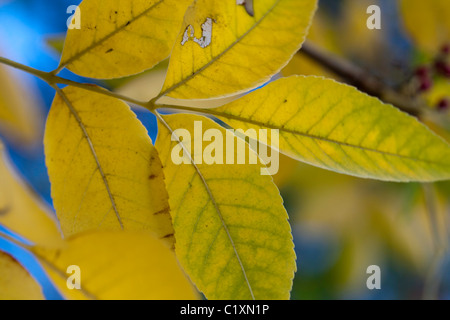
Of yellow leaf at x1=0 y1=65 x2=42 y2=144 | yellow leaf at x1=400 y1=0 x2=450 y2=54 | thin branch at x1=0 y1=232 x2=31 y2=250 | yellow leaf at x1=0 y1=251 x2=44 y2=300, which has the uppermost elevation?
yellow leaf at x1=400 y1=0 x2=450 y2=54

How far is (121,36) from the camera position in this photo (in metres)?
0.42

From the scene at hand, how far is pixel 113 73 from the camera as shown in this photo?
0.43 metres

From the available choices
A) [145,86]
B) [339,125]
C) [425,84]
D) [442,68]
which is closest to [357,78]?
[425,84]

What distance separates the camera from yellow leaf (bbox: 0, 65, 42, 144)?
768mm

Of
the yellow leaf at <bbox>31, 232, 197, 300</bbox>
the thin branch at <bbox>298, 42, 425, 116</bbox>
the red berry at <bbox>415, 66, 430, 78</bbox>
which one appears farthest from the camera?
the red berry at <bbox>415, 66, 430, 78</bbox>

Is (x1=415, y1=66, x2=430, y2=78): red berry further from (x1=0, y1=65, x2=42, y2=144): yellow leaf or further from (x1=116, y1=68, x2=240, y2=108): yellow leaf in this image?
(x1=0, y1=65, x2=42, y2=144): yellow leaf

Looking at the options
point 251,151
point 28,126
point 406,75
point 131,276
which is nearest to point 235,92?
point 251,151

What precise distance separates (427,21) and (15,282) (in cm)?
97

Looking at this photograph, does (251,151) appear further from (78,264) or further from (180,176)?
(78,264)

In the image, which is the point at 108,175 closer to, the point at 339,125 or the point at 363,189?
the point at 339,125

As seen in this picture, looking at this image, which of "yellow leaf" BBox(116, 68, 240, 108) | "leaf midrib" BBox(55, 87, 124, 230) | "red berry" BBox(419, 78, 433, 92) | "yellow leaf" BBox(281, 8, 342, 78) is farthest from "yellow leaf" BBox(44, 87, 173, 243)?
"red berry" BBox(419, 78, 433, 92)

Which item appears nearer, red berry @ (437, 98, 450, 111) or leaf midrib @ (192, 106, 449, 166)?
leaf midrib @ (192, 106, 449, 166)

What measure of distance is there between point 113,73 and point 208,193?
0.13 meters

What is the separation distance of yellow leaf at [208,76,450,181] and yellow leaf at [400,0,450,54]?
0.69m
